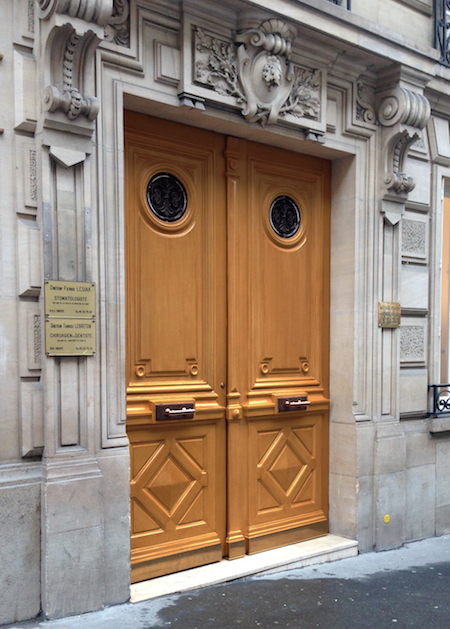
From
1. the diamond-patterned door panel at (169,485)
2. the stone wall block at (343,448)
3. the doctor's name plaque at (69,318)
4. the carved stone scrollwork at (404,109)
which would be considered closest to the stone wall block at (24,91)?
the doctor's name plaque at (69,318)

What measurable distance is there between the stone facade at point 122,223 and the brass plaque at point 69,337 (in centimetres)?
7

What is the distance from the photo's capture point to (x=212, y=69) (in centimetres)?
491

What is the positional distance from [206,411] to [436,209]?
3380mm

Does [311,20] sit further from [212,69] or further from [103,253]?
[103,253]

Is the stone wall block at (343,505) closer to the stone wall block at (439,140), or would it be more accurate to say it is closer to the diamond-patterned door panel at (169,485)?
the diamond-patterned door panel at (169,485)

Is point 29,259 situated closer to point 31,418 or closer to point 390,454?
point 31,418

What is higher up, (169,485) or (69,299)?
(69,299)

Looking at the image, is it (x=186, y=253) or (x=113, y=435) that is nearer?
(x=113, y=435)

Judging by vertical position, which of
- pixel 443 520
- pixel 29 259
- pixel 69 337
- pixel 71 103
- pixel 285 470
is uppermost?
pixel 71 103

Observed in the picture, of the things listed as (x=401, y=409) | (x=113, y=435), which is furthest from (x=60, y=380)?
(x=401, y=409)

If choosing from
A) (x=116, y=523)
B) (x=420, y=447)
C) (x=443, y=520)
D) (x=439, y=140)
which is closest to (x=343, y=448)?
(x=420, y=447)

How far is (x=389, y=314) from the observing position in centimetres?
613

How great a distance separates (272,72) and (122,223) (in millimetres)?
1799

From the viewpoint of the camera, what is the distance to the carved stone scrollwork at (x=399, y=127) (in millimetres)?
5949
